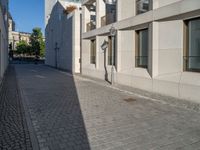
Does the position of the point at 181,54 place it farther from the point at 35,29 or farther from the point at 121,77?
the point at 35,29

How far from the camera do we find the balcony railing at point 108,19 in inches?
662

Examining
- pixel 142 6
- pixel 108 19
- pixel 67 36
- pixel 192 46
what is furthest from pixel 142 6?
pixel 67 36

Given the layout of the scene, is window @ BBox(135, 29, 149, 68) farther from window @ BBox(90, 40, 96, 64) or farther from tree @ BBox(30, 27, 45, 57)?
tree @ BBox(30, 27, 45, 57)

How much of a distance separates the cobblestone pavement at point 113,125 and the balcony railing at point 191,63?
2.19 m

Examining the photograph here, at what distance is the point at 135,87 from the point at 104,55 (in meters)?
5.52

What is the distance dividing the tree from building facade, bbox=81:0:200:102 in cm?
4990

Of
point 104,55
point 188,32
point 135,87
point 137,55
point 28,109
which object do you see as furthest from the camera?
point 104,55

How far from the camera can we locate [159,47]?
11320 mm

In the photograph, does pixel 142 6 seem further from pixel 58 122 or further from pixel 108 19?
pixel 58 122

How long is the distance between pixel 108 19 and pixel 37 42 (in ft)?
164

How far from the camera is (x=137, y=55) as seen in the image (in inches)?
551

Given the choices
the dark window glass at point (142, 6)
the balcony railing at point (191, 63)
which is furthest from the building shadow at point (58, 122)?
the dark window glass at point (142, 6)

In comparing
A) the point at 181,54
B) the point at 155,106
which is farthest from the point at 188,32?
the point at 155,106

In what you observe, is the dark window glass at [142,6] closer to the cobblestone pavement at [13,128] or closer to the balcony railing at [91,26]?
the balcony railing at [91,26]
